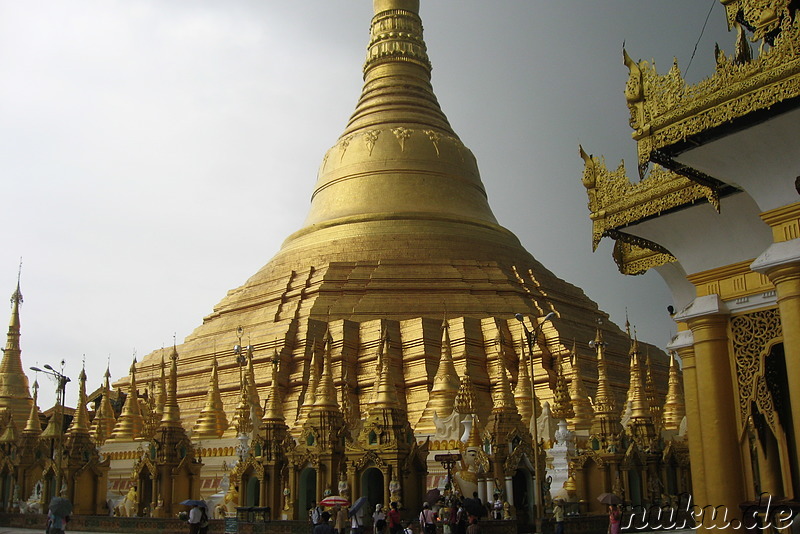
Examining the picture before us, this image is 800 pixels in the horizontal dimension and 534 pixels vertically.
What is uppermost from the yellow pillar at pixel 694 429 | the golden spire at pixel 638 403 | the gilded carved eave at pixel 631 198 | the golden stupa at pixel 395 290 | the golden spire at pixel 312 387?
the golden stupa at pixel 395 290

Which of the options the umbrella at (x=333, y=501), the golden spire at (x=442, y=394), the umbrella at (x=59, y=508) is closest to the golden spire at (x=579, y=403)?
the golden spire at (x=442, y=394)

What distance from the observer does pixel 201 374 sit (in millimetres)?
32344

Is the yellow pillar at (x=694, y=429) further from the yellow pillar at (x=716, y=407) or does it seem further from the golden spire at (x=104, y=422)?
the golden spire at (x=104, y=422)

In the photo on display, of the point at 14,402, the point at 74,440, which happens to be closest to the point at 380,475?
the point at 74,440

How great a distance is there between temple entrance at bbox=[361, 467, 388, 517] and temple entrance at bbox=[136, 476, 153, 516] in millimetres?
6799

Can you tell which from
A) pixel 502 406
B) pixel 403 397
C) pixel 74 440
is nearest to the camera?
pixel 502 406

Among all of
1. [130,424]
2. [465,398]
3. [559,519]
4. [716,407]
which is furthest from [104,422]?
[716,407]

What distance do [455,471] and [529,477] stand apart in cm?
176

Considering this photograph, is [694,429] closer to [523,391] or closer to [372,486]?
[372,486]

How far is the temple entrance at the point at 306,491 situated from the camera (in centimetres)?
2038

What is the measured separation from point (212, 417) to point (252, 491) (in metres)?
7.12

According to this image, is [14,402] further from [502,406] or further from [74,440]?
[502,406]

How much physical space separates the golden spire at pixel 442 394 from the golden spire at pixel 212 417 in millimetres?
6807

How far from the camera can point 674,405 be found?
2608 centimetres
